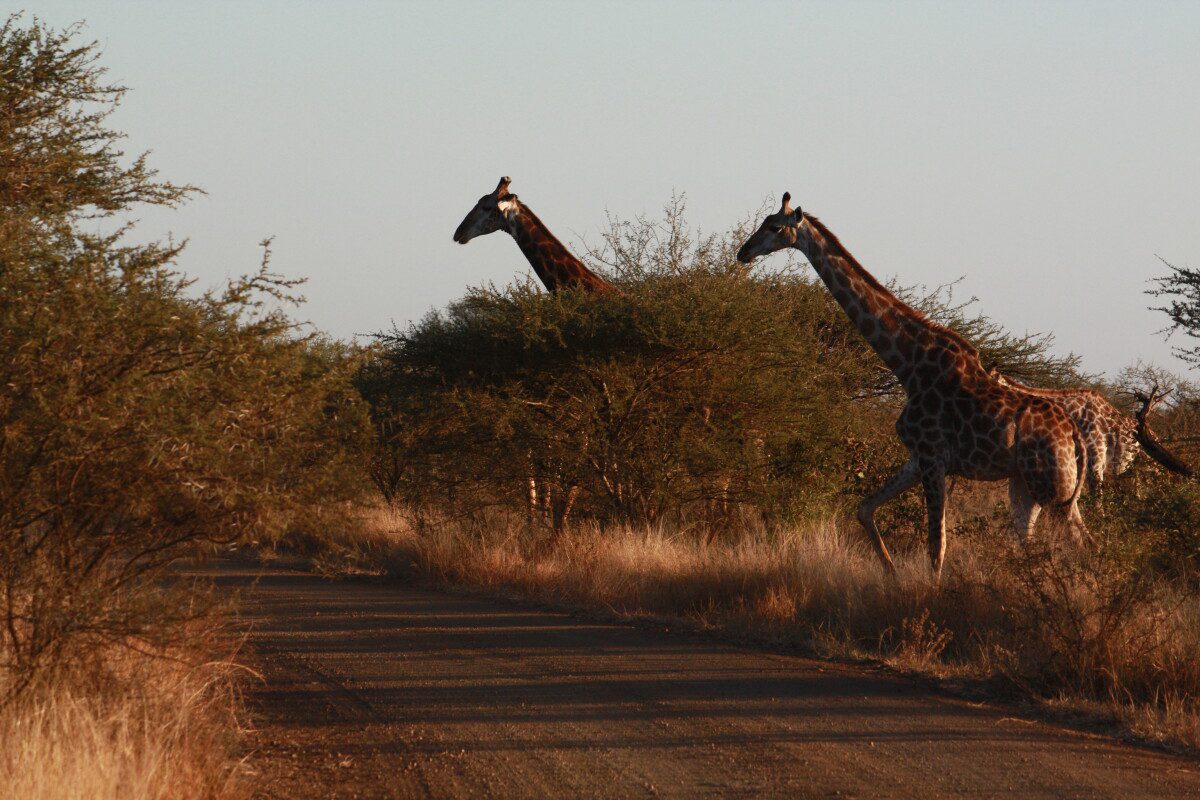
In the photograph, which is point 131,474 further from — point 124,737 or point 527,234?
point 527,234

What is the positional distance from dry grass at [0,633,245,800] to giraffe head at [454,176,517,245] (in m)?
10.5

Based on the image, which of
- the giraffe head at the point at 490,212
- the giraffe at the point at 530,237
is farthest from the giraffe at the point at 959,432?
the giraffe head at the point at 490,212

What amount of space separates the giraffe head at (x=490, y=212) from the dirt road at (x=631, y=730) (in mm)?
7867

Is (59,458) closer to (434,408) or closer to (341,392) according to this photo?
(341,392)

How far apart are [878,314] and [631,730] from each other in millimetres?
6342

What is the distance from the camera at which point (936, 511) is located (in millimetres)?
11859

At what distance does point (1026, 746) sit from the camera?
7.00 metres

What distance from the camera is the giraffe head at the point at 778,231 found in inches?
513

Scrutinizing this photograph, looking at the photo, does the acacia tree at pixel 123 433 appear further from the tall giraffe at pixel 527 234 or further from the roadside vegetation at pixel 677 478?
the tall giraffe at pixel 527 234

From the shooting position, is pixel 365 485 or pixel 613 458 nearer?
pixel 365 485

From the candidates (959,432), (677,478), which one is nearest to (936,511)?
(959,432)

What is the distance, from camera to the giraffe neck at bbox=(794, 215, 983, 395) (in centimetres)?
1248

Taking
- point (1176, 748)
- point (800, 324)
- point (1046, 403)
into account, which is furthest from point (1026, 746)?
point (800, 324)

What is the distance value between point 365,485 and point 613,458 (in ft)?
27.7
